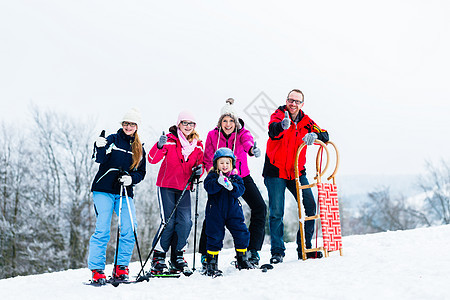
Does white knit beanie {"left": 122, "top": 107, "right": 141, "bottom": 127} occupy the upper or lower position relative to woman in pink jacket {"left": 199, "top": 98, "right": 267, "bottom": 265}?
upper

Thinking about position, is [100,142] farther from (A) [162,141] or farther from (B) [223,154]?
(B) [223,154]

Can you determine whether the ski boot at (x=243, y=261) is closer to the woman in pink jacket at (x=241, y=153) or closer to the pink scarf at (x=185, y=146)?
the woman in pink jacket at (x=241, y=153)

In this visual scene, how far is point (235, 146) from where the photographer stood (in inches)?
205

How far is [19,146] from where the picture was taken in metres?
23.0

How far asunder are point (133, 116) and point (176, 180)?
3.23ft

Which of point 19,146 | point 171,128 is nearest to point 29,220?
point 19,146

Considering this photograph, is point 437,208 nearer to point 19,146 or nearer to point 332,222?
point 19,146

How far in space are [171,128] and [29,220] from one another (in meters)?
19.7

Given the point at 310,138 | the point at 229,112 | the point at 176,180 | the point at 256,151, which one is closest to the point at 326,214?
the point at 310,138

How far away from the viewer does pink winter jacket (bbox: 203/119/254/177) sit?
5180 millimetres

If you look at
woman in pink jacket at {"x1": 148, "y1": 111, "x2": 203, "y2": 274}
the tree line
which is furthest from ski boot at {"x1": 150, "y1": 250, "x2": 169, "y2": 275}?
the tree line

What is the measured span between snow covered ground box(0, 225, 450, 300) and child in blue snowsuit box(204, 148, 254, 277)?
0.29 meters

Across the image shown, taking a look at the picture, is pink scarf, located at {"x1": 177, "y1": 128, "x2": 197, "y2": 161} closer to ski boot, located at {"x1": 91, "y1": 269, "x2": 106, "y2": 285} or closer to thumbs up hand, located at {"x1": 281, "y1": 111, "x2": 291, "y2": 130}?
thumbs up hand, located at {"x1": 281, "y1": 111, "x2": 291, "y2": 130}

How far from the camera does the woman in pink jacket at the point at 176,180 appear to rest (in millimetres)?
5059
